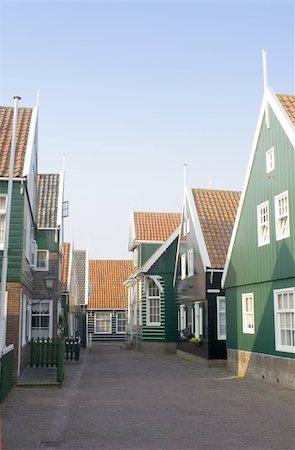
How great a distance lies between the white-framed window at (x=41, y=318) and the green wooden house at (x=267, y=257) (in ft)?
35.2

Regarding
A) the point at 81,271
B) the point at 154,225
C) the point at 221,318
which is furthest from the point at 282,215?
the point at 81,271

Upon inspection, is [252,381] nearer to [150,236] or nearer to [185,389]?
[185,389]

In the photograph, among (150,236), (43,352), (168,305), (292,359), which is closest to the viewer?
(292,359)

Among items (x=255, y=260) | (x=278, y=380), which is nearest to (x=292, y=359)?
(x=278, y=380)

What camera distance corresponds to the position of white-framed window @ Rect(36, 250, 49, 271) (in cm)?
2786

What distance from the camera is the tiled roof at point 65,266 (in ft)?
118

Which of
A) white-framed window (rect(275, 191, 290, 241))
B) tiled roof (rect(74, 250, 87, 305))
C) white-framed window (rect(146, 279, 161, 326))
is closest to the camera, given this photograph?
white-framed window (rect(275, 191, 290, 241))

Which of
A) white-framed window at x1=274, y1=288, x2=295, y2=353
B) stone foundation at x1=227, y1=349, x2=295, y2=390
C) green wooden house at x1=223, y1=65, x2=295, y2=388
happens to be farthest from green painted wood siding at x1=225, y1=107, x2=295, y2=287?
stone foundation at x1=227, y1=349, x2=295, y2=390

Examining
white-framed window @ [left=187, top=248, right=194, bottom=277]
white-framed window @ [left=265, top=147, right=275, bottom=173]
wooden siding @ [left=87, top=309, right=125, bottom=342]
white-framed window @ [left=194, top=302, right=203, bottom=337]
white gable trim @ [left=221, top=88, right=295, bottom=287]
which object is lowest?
wooden siding @ [left=87, top=309, right=125, bottom=342]

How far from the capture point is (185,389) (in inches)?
613

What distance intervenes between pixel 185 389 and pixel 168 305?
17.1m

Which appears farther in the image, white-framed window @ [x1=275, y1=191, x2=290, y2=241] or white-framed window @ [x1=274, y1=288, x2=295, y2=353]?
white-framed window @ [x1=275, y1=191, x2=290, y2=241]

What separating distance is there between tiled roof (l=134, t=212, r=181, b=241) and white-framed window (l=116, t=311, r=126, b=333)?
14754mm

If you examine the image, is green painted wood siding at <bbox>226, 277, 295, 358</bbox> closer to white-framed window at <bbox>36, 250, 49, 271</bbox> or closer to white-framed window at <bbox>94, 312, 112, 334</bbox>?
white-framed window at <bbox>36, 250, 49, 271</bbox>
